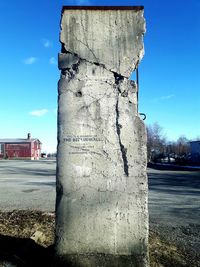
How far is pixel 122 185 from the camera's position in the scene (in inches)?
173

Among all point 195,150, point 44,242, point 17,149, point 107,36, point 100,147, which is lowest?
point 44,242

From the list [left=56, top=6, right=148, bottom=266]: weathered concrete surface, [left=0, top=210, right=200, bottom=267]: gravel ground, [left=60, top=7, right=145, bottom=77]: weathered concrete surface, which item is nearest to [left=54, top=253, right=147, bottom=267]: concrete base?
[left=56, top=6, right=148, bottom=266]: weathered concrete surface

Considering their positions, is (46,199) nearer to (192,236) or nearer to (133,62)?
(192,236)

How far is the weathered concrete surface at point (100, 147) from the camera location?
4336 millimetres

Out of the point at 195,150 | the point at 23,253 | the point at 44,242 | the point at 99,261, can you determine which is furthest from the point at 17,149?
the point at 99,261

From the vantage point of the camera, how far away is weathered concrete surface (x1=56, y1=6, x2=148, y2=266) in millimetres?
4336

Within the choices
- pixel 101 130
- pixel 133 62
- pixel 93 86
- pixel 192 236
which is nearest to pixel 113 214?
pixel 101 130

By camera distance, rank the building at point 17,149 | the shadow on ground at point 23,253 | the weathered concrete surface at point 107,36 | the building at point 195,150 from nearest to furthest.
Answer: the shadow on ground at point 23,253, the weathered concrete surface at point 107,36, the building at point 195,150, the building at point 17,149

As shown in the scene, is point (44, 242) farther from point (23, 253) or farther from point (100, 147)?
point (100, 147)

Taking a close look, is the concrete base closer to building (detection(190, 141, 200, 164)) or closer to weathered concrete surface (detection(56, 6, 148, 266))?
weathered concrete surface (detection(56, 6, 148, 266))

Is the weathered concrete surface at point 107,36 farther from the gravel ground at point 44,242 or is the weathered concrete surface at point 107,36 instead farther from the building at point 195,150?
the building at point 195,150

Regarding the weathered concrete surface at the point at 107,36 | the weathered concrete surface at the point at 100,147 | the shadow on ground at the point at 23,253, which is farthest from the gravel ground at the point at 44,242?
the weathered concrete surface at the point at 107,36

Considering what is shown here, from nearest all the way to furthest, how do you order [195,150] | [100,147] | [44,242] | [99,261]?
[99,261], [100,147], [44,242], [195,150]

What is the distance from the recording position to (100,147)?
14.5 ft
